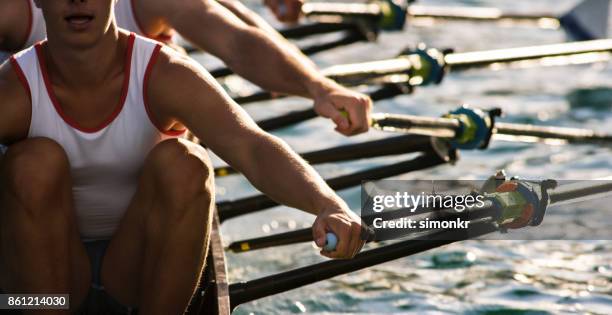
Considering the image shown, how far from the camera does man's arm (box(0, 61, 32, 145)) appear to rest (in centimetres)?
264

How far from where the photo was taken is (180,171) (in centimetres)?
261

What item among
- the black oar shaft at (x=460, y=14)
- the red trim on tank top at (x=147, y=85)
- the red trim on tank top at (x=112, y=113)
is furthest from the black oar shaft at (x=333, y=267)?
the black oar shaft at (x=460, y=14)

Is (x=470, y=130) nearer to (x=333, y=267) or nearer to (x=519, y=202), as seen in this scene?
(x=519, y=202)

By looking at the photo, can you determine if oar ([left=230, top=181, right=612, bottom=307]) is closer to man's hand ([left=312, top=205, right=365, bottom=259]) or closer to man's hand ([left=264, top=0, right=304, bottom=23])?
man's hand ([left=312, top=205, right=365, bottom=259])

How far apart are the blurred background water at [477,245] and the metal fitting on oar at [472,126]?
1.31 ft

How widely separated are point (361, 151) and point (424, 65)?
33.8 inches

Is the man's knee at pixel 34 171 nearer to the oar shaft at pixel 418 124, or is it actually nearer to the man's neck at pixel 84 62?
the man's neck at pixel 84 62

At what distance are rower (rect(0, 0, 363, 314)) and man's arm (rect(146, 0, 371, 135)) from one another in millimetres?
681

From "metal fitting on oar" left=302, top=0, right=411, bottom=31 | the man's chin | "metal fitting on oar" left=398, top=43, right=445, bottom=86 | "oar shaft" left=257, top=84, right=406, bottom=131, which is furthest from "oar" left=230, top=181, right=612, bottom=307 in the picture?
"metal fitting on oar" left=302, top=0, right=411, bottom=31

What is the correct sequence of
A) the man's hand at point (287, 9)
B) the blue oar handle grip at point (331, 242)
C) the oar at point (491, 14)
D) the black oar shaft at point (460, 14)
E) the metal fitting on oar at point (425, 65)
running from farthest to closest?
the black oar shaft at point (460, 14), the oar at point (491, 14), the man's hand at point (287, 9), the metal fitting on oar at point (425, 65), the blue oar handle grip at point (331, 242)

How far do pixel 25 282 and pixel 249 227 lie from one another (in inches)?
79.4

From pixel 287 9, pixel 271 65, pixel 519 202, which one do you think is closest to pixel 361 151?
pixel 271 65

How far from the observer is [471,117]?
4203 mm

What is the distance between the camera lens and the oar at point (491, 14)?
19.5ft
